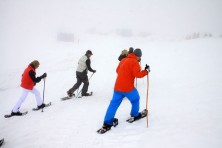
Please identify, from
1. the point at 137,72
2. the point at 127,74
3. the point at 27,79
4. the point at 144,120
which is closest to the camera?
the point at 137,72

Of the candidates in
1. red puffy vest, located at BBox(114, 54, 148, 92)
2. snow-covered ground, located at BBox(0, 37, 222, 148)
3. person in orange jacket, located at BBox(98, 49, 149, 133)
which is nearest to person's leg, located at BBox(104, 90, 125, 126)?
person in orange jacket, located at BBox(98, 49, 149, 133)

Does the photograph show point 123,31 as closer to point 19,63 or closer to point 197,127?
point 19,63

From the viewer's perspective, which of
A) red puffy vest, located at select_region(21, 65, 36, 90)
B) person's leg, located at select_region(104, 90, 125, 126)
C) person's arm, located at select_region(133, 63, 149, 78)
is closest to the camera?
person's arm, located at select_region(133, 63, 149, 78)

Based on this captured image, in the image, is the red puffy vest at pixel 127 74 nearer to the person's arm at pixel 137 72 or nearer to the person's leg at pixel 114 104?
the person's arm at pixel 137 72

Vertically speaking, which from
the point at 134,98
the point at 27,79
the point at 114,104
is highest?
the point at 27,79

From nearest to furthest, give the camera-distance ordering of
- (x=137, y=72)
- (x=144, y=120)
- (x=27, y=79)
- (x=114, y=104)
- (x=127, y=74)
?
(x=137, y=72)
(x=127, y=74)
(x=114, y=104)
(x=144, y=120)
(x=27, y=79)

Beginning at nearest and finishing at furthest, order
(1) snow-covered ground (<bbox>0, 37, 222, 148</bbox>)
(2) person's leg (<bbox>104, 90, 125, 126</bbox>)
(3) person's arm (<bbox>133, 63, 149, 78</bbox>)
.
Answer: (1) snow-covered ground (<bbox>0, 37, 222, 148</bbox>) < (3) person's arm (<bbox>133, 63, 149, 78</bbox>) < (2) person's leg (<bbox>104, 90, 125, 126</bbox>)

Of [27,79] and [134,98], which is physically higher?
[27,79]

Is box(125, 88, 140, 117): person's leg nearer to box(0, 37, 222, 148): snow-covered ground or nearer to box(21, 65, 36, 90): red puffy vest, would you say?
box(0, 37, 222, 148): snow-covered ground

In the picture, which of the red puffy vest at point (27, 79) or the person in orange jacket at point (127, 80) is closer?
the person in orange jacket at point (127, 80)

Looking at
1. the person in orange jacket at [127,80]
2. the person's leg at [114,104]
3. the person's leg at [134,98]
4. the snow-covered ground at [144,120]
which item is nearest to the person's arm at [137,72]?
the person in orange jacket at [127,80]


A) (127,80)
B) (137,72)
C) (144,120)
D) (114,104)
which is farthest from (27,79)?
(144,120)

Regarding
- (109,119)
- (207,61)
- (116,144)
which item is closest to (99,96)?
(109,119)

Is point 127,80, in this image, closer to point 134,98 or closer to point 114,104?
point 134,98
